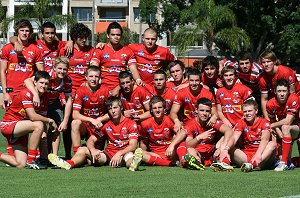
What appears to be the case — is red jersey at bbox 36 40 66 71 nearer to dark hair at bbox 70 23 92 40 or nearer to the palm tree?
dark hair at bbox 70 23 92 40

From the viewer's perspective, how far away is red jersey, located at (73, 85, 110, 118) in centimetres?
1052

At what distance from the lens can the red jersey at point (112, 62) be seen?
433 inches

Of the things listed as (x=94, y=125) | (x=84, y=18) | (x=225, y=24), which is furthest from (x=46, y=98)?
(x=84, y=18)

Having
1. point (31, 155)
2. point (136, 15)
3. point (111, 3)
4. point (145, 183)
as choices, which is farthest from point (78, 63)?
point (111, 3)

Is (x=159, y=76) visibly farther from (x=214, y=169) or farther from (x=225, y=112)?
(x=214, y=169)

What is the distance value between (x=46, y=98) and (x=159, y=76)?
1806 mm

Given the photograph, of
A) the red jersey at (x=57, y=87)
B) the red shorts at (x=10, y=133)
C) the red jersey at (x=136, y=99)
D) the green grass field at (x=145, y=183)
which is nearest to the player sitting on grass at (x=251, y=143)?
the green grass field at (x=145, y=183)

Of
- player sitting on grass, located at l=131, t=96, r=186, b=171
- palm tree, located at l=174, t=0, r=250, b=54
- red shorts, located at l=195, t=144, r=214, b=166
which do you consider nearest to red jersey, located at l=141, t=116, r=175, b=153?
player sitting on grass, located at l=131, t=96, r=186, b=171

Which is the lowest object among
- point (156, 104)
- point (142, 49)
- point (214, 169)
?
point (214, 169)

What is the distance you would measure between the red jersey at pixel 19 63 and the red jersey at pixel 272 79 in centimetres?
355

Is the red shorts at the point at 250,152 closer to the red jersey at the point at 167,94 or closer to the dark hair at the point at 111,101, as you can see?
the red jersey at the point at 167,94

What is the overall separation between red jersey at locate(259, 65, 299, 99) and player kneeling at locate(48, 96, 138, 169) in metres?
2.17

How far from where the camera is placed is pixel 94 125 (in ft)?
33.8

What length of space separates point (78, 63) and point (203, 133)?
7.89ft
